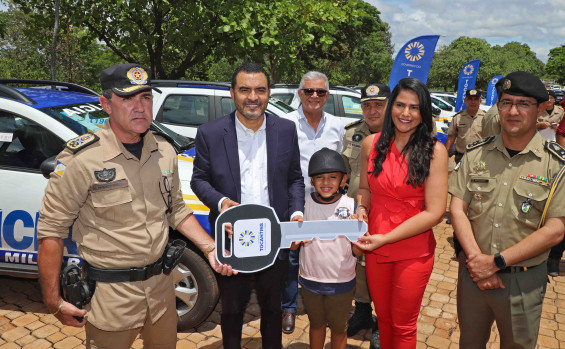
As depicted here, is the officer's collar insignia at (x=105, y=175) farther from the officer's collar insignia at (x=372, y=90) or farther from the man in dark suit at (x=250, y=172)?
the officer's collar insignia at (x=372, y=90)

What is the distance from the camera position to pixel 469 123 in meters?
6.43

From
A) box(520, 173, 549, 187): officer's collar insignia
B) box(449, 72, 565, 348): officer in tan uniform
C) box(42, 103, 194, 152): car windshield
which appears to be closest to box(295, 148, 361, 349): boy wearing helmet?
box(449, 72, 565, 348): officer in tan uniform

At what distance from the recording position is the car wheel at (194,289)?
3238mm

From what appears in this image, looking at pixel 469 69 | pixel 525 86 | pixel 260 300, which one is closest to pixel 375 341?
pixel 260 300

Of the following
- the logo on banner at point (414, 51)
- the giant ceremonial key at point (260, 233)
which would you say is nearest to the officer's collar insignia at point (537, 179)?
the giant ceremonial key at point (260, 233)

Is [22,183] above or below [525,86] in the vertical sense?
below

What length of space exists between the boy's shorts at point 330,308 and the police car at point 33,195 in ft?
3.04

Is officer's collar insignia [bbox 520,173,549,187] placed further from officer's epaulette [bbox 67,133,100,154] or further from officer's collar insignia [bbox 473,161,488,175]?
officer's epaulette [bbox 67,133,100,154]

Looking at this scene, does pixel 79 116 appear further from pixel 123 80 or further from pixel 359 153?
pixel 359 153

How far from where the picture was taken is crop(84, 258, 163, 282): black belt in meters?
2.02

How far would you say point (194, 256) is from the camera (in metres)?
3.23

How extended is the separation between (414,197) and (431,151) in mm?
295

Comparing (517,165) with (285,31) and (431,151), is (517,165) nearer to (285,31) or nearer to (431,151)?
(431,151)

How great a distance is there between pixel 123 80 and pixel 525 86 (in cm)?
211
